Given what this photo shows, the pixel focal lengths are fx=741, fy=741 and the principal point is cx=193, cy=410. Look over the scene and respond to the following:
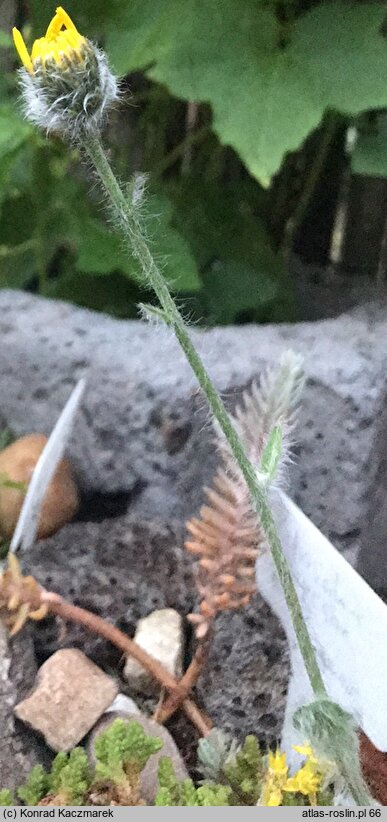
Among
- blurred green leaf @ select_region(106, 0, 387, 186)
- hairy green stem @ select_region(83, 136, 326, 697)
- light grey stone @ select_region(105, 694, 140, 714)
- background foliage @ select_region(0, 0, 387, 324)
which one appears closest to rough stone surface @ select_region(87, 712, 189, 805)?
light grey stone @ select_region(105, 694, 140, 714)

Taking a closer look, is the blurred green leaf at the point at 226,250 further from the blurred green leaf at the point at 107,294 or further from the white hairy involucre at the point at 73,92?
the white hairy involucre at the point at 73,92

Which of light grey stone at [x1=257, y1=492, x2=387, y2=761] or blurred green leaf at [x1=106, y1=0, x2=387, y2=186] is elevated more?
blurred green leaf at [x1=106, y1=0, x2=387, y2=186]

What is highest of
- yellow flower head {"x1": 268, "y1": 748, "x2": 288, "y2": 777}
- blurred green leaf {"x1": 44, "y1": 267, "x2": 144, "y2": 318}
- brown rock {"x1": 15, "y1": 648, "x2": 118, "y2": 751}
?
blurred green leaf {"x1": 44, "y1": 267, "x2": 144, "y2": 318}

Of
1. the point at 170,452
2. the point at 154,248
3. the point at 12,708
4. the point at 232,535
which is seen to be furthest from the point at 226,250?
the point at 12,708

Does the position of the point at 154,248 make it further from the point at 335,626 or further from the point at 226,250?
the point at 335,626

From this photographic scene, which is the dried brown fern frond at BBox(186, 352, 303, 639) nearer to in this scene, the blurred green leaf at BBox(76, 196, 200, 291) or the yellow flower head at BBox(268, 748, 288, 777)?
the yellow flower head at BBox(268, 748, 288, 777)

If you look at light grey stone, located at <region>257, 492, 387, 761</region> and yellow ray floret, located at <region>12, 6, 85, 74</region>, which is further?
light grey stone, located at <region>257, 492, 387, 761</region>

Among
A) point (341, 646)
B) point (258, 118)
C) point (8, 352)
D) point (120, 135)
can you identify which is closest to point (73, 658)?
point (341, 646)
